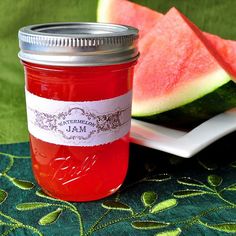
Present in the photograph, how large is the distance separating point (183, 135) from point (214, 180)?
10cm

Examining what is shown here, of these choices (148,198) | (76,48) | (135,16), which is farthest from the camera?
(135,16)

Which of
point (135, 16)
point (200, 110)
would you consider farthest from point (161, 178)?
point (135, 16)

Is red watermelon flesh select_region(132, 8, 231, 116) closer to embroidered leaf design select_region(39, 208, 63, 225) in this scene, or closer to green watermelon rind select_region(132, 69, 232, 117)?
green watermelon rind select_region(132, 69, 232, 117)

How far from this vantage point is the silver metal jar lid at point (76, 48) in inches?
25.1

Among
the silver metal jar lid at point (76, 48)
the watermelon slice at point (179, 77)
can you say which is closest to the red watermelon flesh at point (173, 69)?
the watermelon slice at point (179, 77)

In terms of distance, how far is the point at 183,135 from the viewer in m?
0.86

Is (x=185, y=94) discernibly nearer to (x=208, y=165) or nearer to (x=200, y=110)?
(x=200, y=110)

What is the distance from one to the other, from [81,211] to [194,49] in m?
0.41

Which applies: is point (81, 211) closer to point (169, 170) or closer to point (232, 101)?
point (169, 170)

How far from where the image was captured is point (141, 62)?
3.26ft

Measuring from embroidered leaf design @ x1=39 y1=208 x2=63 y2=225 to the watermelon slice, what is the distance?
29 cm

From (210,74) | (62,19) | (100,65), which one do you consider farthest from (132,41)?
(62,19)

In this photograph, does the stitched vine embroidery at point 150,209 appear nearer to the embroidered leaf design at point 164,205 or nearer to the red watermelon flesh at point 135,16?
the embroidered leaf design at point 164,205

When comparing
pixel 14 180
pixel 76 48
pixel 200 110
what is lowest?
pixel 14 180
